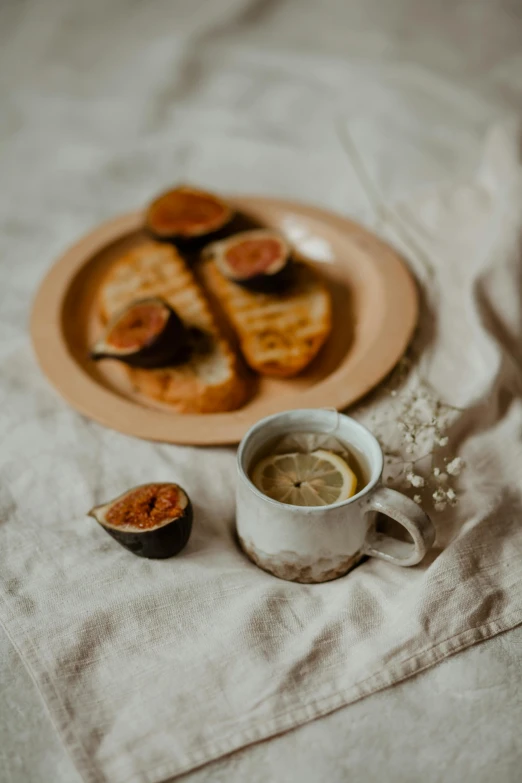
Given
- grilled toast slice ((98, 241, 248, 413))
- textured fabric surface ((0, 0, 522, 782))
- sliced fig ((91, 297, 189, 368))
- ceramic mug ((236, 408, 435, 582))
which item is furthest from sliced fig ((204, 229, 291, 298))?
ceramic mug ((236, 408, 435, 582))

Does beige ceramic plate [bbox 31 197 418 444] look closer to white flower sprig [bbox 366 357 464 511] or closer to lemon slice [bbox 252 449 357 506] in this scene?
white flower sprig [bbox 366 357 464 511]

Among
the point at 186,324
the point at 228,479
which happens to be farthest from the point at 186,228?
the point at 228,479

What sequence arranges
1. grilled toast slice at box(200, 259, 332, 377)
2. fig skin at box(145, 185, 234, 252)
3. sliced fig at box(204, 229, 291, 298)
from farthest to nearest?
fig skin at box(145, 185, 234, 252) → sliced fig at box(204, 229, 291, 298) → grilled toast slice at box(200, 259, 332, 377)

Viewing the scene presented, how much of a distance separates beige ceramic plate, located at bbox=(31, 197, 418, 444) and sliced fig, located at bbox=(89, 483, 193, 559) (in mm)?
200

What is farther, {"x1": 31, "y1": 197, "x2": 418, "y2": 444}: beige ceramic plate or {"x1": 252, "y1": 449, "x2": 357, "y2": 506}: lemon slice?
{"x1": 31, "y1": 197, "x2": 418, "y2": 444}: beige ceramic plate

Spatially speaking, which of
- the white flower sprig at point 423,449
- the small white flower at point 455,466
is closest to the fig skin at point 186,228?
the white flower sprig at point 423,449

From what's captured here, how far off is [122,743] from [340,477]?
0.56 metres

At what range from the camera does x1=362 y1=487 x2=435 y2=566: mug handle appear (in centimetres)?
133

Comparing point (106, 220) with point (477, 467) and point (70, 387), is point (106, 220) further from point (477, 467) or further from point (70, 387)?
point (477, 467)

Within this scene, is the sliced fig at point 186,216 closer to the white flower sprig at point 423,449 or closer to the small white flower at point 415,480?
the white flower sprig at point 423,449

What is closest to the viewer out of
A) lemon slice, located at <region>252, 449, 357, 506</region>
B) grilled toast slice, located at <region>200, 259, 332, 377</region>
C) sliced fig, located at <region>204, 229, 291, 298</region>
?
lemon slice, located at <region>252, 449, 357, 506</region>

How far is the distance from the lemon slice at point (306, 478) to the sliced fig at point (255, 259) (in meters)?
0.65

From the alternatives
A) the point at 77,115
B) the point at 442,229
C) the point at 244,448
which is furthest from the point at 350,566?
the point at 77,115

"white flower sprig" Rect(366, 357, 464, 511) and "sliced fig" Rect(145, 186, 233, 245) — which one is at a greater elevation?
"sliced fig" Rect(145, 186, 233, 245)
